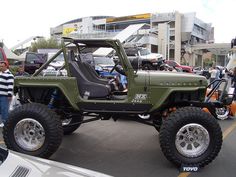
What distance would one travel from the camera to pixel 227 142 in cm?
731

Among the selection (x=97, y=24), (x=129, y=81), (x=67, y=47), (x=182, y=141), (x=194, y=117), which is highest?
(x=97, y=24)

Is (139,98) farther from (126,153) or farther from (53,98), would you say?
(53,98)

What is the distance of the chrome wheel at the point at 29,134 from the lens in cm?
580

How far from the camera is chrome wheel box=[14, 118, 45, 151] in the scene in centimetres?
580

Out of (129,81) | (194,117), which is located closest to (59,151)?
(129,81)

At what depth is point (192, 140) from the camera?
5699mm

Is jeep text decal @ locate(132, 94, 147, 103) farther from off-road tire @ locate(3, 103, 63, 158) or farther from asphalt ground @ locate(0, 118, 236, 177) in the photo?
off-road tire @ locate(3, 103, 63, 158)

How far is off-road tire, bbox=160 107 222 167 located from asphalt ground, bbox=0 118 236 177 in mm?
169

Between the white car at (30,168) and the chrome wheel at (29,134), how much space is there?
271 centimetres

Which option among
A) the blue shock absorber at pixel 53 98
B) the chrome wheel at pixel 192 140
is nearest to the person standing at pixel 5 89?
the blue shock absorber at pixel 53 98

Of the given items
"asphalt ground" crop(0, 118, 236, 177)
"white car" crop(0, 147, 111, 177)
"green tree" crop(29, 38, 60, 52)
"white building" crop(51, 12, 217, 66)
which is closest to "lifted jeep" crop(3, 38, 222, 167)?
"asphalt ground" crop(0, 118, 236, 177)

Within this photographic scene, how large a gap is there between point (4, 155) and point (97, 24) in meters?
108

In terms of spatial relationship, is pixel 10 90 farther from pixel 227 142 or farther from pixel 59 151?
pixel 227 142

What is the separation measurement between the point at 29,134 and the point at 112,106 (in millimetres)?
1432
